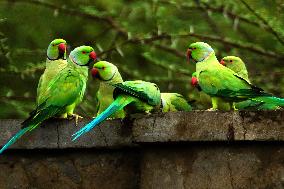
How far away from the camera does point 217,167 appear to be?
4.74 meters

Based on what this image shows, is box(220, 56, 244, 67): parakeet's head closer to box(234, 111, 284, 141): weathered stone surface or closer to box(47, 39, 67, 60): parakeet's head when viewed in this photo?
box(47, 39, 67, 60): parakeet's head

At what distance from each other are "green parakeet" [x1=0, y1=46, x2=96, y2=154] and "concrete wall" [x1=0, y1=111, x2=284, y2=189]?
0.34ft

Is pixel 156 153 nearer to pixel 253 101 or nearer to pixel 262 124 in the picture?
pixel 262 124

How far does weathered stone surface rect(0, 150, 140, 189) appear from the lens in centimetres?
523

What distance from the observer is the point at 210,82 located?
5230 mm

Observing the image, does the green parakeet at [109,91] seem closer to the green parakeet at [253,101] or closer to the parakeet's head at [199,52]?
the parakeet's head at [199,52]

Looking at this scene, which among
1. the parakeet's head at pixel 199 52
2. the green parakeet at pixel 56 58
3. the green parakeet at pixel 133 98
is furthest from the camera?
the green parakeet at pixel 56 58

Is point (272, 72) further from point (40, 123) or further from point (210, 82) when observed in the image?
point (40, 123)

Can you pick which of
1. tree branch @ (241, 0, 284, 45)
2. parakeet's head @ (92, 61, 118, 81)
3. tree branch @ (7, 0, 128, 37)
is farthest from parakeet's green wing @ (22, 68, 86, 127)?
tree branch @ (7, 0, 128, 37)

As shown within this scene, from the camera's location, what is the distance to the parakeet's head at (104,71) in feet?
18.8

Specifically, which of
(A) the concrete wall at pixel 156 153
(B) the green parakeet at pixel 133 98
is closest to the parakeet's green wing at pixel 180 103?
(B) the green parakeet at pixel 133 98

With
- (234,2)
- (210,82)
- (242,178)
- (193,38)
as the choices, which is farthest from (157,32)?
(242,178)

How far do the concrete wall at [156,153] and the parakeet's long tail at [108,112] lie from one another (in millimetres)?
132

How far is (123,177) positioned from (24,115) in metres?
2.75
